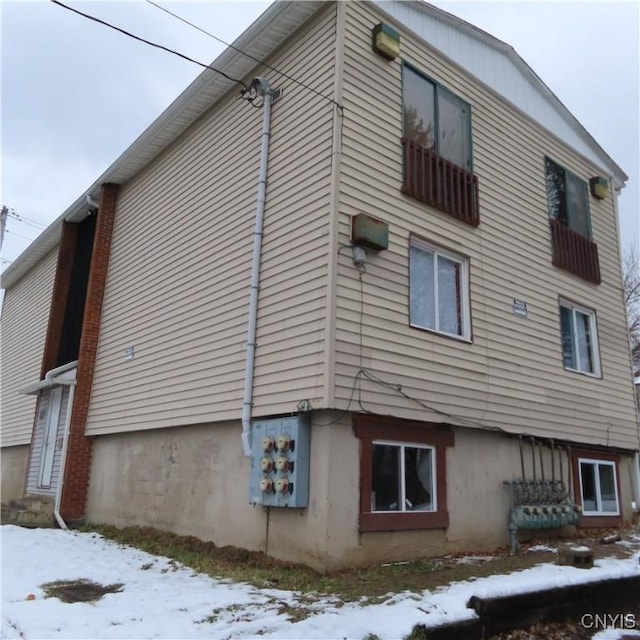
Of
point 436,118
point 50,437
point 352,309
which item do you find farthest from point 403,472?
point 50,437

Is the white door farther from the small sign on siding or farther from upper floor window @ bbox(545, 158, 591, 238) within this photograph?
upper floor window @ bbox(545, 158, 591, 238)

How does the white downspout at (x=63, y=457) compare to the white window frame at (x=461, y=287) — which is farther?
the white downspout at (x=63, y=457)

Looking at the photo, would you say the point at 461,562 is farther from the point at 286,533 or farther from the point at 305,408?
the point at 305,408

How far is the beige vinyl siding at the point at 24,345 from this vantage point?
1596cm

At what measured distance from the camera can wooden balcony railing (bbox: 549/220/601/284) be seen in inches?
441

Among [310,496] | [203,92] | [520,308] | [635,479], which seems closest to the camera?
[310,496]

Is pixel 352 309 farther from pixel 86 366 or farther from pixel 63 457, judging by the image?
pixel 63 457

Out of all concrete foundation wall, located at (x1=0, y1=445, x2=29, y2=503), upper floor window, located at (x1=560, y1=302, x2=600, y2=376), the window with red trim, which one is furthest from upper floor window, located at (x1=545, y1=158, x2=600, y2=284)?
concrete foundation wall, located at (x1=0, y1=445, x2=29, y2=503)

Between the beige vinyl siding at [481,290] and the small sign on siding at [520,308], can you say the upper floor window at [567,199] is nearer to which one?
the beige vinyl siding at [481,290]

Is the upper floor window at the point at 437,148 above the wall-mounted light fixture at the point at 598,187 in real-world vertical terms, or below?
below

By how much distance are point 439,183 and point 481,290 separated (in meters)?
1.75

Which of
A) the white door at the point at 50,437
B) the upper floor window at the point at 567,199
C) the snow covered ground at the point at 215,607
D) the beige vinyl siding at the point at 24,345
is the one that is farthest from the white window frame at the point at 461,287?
the beige vinyl siding at the point at 24,345

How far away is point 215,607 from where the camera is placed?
207 inches

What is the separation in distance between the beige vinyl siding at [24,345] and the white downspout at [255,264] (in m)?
9.55
